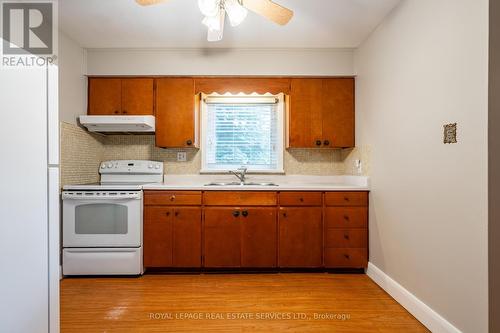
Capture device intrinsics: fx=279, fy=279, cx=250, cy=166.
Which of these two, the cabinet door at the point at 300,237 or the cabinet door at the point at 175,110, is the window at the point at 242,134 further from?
the cabinet door at the point at 300,237

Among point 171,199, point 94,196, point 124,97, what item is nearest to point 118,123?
point 124,97

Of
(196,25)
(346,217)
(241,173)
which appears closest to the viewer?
(196,25)

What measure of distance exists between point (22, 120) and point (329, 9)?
88.6 inches

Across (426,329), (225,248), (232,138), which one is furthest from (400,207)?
(232,138)

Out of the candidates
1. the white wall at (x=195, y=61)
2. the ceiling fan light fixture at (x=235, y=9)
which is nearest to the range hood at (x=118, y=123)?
the white wall at (x=195, y=61)

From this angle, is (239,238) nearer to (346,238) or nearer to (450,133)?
(346,238)

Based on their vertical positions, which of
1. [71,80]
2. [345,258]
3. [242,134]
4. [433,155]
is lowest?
[345,258]

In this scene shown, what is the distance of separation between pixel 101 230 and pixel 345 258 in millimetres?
2382

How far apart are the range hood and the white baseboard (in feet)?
8.75

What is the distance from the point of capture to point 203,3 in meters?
1.69

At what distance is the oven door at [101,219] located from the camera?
265 cm

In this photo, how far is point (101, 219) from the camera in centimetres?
267

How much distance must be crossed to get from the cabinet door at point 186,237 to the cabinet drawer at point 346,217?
50.6 inches

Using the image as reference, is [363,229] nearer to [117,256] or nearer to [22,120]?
[117,256]
